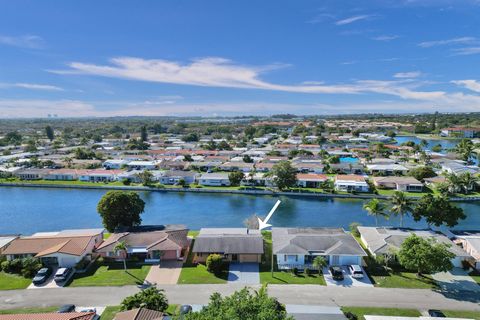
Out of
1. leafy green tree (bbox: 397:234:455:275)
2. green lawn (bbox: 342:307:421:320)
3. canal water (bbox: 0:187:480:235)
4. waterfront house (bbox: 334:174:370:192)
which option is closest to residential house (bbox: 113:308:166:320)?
green lawn (bbox: 342:307:421:320)

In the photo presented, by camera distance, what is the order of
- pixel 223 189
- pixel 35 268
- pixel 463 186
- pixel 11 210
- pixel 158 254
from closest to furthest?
pixel 35 268, pixel 158 254, pixel 11 210, pixel 463 186, pixel 223 189

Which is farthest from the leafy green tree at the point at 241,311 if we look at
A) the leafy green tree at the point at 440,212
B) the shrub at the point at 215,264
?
the leafy green tree at the point at 440,212

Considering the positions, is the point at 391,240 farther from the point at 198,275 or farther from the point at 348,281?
the point at 198,275

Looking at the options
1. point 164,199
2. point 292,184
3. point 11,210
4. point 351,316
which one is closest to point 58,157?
point 11,210

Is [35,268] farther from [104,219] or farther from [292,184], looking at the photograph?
[292,184]

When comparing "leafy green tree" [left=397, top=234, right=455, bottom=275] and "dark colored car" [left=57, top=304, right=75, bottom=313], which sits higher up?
"leafy green tree" [left=397, top=234, right=455, bottom=275]

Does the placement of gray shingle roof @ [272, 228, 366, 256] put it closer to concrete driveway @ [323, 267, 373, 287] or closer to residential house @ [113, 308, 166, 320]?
concrete driveway @ [323, 267, 373, 287]

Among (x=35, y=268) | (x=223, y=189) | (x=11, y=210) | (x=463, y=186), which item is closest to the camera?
(x=35, y=268)
